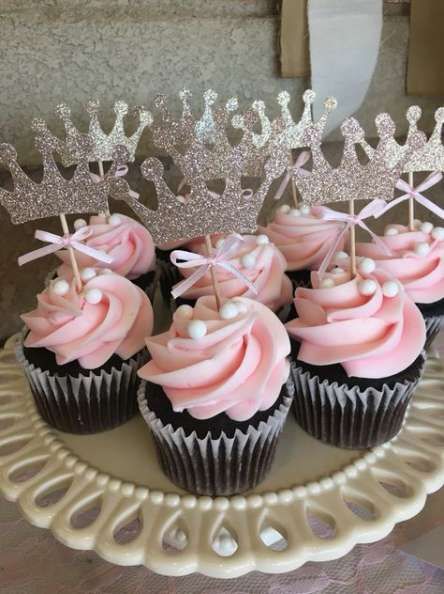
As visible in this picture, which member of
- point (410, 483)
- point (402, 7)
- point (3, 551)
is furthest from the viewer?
point (402, 7)

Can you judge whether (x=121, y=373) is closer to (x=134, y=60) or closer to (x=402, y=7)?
(x=134, y=60)

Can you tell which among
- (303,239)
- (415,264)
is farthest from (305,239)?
(415,264)

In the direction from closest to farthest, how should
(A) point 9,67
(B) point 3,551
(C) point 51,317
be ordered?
1. (C) point 51,317
2. (B) point 3,551
3. (A) point 9,67

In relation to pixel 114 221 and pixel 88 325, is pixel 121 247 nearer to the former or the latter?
pixel 114 221

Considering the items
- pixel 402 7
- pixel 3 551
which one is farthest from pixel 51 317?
pixel 402 7

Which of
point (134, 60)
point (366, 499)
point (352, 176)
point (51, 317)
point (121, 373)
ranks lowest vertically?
point (366, 499)

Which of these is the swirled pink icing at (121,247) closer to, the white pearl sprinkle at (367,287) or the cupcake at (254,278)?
the cupcake at (254,278)
